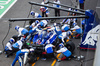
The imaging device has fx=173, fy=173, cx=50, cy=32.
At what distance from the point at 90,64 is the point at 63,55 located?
354cm

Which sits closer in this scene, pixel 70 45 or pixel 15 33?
pixel 70 45

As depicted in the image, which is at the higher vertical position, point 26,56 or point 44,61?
point 26,56

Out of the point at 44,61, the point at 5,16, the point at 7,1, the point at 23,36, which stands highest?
the point at 7,1

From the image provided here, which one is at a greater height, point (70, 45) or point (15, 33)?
point (15, 33)

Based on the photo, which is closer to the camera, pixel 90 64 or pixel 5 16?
pixel 90 64

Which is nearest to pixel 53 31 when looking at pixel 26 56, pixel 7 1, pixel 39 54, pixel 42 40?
pixel 42 40

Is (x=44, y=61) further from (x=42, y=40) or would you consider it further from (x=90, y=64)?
(x=90, y=64)

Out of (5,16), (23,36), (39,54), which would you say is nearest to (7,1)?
(5,16)

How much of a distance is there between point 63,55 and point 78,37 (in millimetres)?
2315

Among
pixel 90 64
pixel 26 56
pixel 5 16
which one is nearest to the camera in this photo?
pixel 90 64

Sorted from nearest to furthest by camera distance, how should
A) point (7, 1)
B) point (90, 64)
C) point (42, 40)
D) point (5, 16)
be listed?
point (90, 64), point (42, 40), point (5, 16), point (7, 1)

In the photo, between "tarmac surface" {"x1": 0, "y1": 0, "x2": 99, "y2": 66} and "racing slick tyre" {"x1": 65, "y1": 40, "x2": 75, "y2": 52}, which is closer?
"tarmac surface" {"x1": 0, "y1": 0, "x2": 99, "y2": 66}

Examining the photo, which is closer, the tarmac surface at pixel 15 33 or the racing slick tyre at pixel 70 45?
the tarmac surface at pixel 15 33

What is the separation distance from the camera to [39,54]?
9070 mm
